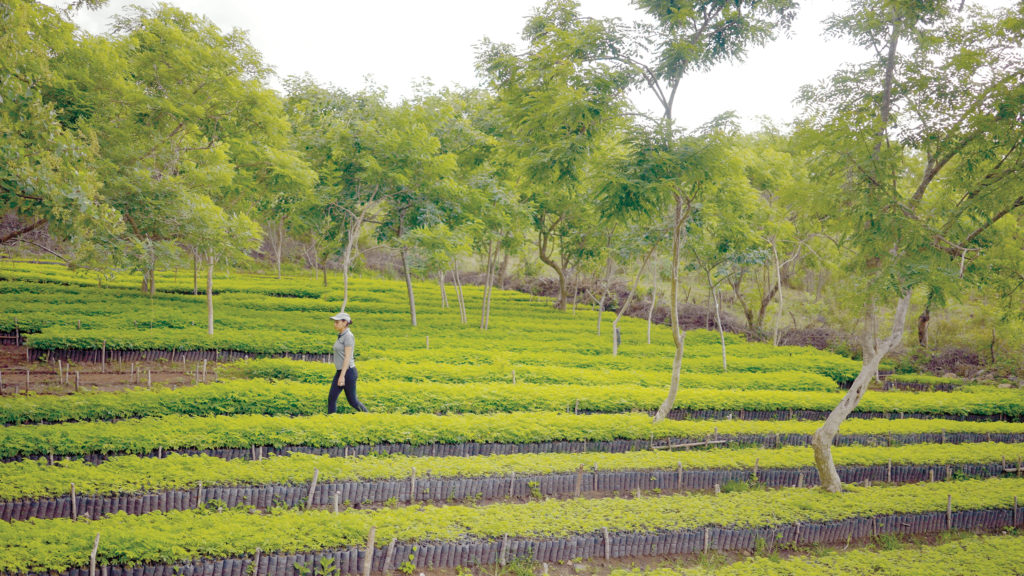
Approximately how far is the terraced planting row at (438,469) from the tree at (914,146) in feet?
8.09

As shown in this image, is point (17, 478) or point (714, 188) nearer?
point (17, 478)

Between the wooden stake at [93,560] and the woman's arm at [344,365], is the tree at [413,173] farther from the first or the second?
the wooden stake at [93,560]

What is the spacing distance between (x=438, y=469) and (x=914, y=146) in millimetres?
10803

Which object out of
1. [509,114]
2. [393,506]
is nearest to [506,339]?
[509,114]

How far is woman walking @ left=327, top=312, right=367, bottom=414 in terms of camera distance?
11438 millimetres

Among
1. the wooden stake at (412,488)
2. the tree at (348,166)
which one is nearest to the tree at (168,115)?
the tree at (348,166)

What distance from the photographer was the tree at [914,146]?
9.97 meters

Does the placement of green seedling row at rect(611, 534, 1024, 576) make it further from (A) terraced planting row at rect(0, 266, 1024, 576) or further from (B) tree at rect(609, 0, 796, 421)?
(B) tree at rect(609, 0, 796, 421)

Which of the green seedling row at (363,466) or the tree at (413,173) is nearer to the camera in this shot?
the green seedling row at (363,466)

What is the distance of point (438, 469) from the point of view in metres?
9.72

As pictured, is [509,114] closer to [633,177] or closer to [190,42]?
[633,177]

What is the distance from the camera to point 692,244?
23219 mm

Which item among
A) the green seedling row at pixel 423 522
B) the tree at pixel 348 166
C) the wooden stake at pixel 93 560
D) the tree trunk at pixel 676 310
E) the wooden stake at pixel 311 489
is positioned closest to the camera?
the wooden stake at pixel 93 560

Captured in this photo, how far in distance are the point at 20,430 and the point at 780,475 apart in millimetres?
14000
